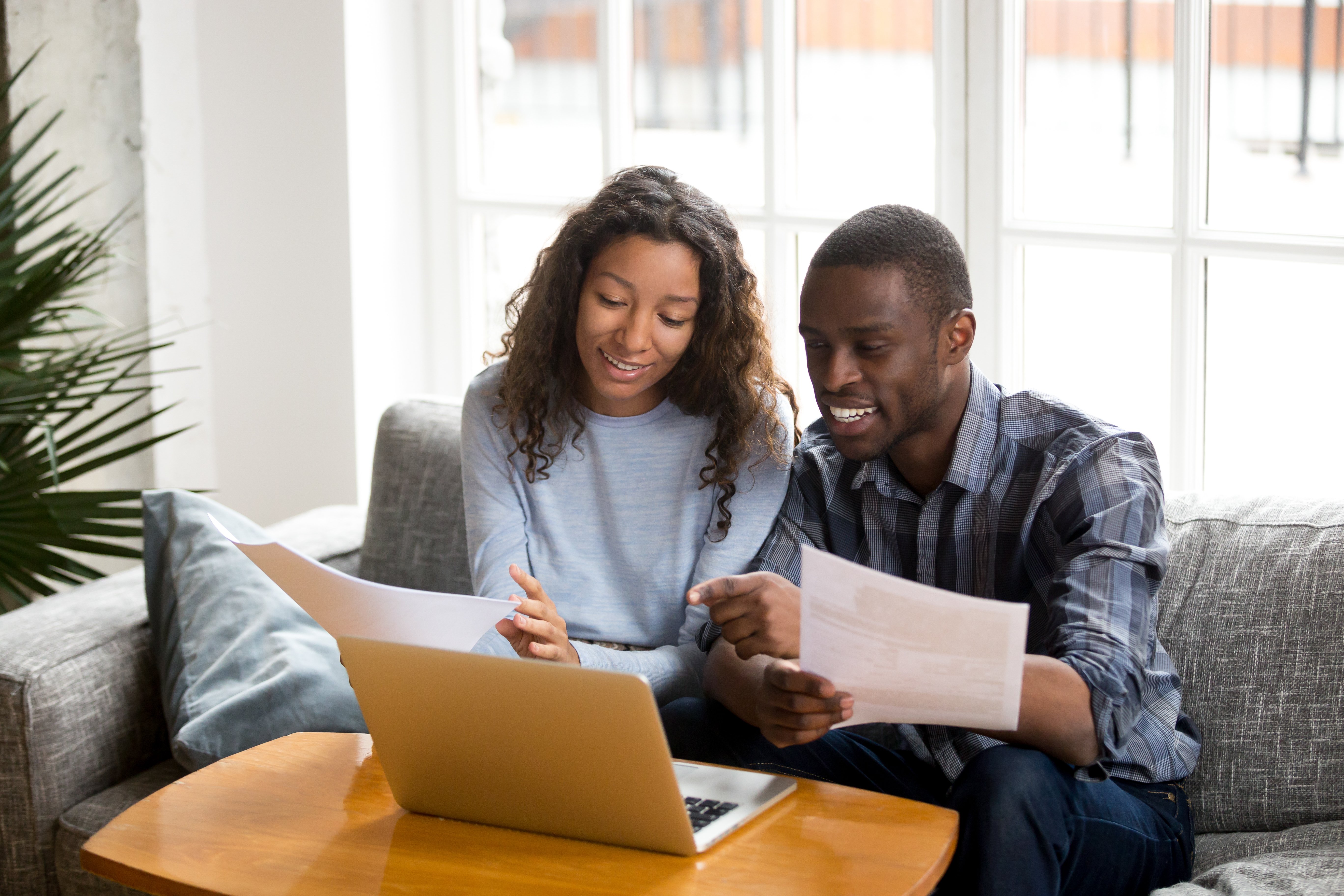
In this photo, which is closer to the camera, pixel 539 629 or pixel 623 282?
pixel 539 629

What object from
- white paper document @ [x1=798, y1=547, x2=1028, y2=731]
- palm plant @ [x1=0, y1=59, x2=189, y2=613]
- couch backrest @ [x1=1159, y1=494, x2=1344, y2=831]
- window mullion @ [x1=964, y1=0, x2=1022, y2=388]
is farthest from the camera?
window mullion @ [x1=964, y1=0, x2=1022, y2=388]

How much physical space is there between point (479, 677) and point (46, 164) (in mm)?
2052

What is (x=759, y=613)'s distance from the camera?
131 cm

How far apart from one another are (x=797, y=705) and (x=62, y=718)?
109 centimetres

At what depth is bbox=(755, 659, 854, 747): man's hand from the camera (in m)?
1.15

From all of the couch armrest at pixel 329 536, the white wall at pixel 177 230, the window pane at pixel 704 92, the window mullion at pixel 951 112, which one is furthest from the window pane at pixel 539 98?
the couch armrest at pixel 329 536

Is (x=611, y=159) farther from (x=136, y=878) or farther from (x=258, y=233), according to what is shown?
(x=136, y=878)

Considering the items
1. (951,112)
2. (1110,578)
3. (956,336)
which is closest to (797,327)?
(951,112)

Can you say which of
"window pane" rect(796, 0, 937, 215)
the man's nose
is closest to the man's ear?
the man's nose

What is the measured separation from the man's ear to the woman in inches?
12.0

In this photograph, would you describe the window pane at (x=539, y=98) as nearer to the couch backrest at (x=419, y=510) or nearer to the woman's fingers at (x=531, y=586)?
the couch backrest at (x=419, y=510)

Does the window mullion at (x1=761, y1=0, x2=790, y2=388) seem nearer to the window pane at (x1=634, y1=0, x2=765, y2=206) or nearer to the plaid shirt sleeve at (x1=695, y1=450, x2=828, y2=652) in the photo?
the window pane at (x1=634, y1=0, x2=765, y2=206)

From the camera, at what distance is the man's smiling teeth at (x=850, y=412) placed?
4.92ft

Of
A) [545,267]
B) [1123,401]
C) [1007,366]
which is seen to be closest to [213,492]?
[545,267]
